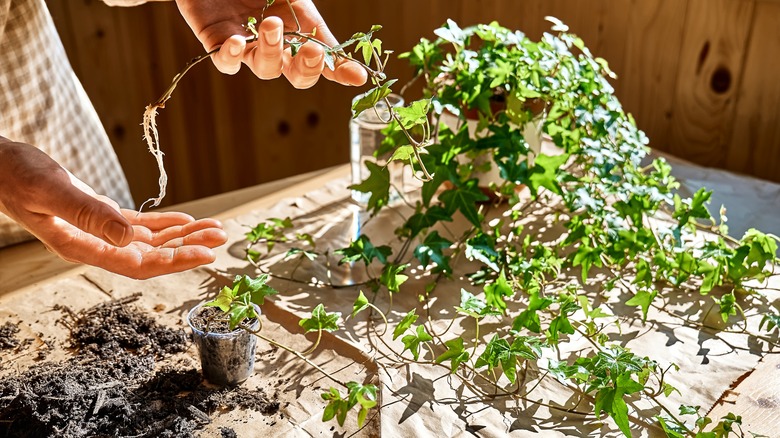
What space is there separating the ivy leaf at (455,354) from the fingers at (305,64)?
35cm

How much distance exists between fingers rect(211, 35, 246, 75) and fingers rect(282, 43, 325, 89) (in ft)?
0.18

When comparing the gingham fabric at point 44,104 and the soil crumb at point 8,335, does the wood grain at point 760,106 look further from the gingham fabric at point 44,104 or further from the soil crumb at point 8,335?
the soil crumb at point 8,335

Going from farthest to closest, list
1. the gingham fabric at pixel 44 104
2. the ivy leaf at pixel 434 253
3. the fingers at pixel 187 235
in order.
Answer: the gingham fabric at pixel 44 104, the ivy leaf at pixel 434 253, the fingers at pixel 187 235

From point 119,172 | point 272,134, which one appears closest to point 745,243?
point 119,172

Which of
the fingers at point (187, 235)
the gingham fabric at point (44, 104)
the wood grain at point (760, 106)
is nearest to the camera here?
the fingers at point (187, 235)

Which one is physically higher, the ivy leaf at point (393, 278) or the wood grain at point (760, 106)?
the wood grain at point (760, 106)

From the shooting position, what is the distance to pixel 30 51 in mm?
1333

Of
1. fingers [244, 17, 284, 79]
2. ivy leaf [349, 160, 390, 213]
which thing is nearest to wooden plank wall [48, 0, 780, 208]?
ivy leaf [349, 160, 390, 213]

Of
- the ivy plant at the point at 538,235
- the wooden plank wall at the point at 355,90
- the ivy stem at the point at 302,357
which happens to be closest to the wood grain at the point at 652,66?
the wooden plank wall at the point at 355,90

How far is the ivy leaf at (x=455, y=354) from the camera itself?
3.07 feet

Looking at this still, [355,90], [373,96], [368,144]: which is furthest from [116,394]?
[355,90]

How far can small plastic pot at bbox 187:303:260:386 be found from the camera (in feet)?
3.08

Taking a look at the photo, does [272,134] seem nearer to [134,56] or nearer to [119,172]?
[134,56]

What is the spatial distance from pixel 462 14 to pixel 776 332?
135 cm
